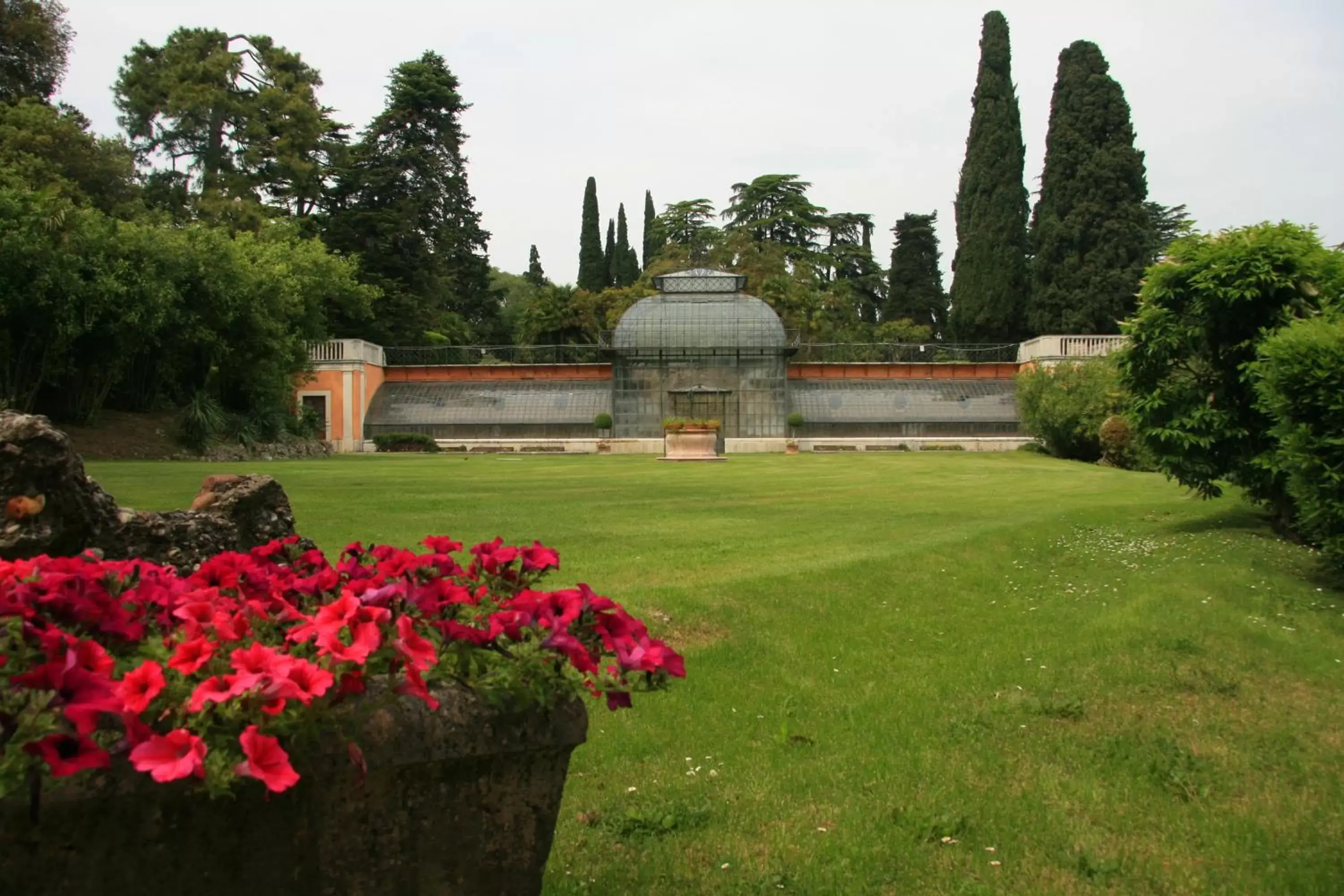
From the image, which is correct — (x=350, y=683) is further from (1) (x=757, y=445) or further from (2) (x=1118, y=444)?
(1) (x=757, y=445)

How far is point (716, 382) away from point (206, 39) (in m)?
24.3

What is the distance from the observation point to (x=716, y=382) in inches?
1534

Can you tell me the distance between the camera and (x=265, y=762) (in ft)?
5.59

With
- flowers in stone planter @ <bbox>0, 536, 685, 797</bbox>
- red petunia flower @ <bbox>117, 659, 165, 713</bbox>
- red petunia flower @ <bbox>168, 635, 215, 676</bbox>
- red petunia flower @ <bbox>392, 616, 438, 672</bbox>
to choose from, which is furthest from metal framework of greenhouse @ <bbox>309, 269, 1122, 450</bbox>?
red petunia flower @ <bbox>117, 659, 165, 713</bbox>

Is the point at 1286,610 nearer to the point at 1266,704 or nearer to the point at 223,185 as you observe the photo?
the point at 1266,704

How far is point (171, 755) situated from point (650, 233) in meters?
61.0

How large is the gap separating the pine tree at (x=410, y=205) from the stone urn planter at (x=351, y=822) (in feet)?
132

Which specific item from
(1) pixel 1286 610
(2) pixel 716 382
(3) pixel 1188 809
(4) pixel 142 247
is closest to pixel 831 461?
(2) pixel 716 382

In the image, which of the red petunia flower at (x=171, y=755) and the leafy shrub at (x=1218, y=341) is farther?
the leafy shrub at (x=1218, y=341)

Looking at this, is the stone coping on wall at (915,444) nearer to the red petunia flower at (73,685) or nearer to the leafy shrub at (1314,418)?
the leafy shrub at (1314,418)

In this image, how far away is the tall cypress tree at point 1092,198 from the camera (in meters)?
40.0

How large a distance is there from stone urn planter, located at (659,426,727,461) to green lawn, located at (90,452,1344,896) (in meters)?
16.2

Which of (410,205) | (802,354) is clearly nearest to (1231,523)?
(802,354)

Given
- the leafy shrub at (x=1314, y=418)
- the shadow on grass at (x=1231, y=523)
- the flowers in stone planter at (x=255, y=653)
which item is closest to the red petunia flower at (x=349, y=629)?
the flowers in stone planter at (x=255, y=653)
